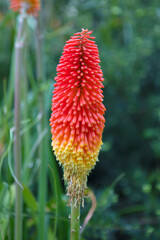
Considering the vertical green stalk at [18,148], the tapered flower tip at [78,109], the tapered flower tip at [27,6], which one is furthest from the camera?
the tapered flower tip at [27,6]

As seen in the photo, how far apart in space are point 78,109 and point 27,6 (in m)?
1.37

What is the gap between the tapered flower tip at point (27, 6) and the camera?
7.23 ft

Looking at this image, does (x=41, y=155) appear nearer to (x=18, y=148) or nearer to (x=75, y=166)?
(x=18, y=148)

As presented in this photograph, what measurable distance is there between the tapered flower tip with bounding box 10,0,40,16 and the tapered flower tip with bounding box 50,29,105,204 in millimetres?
1176

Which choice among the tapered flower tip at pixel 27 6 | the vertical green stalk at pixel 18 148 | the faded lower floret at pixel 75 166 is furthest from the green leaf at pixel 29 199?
the tapered flower tip at pixel 27 6

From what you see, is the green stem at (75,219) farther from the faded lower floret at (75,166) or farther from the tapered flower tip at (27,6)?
the tapered flower tip at (27,6)

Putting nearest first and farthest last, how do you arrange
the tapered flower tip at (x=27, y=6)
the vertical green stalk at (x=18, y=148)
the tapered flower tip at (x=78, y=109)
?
the tapered flower tip at (x=78, y=109) → the vertical green stalk at (x=18, y=148) → the tapered flower tip at (x=27, y=6)

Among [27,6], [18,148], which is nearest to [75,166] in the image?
[18,148]

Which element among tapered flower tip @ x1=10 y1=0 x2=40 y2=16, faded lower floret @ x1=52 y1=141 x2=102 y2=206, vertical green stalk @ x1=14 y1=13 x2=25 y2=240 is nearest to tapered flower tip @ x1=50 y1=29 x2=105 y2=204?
faded lower floret @ x1=52 y1=141 x2=102 y2=206

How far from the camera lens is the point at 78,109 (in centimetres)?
122

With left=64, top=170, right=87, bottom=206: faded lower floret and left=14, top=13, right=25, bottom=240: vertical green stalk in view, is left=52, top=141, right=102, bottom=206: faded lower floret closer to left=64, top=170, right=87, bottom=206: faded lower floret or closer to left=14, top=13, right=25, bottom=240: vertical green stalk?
left=64, top=170, right=87, bottom=206: faded lower floret

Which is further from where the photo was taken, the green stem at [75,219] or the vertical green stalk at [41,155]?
the vertical green stalk at [41,155]

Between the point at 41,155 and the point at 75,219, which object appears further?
the point at 41,155

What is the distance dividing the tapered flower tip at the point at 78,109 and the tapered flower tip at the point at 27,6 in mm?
1176
